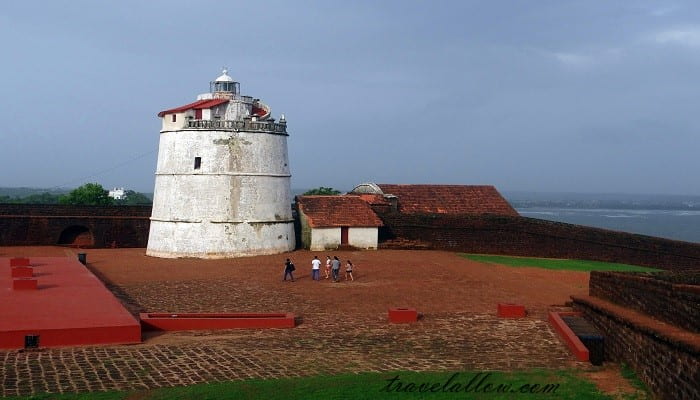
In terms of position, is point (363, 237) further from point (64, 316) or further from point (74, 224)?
point (64, 316)

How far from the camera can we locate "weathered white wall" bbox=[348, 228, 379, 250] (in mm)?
28516

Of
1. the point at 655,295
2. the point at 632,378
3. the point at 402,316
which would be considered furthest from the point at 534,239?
the point at 632,378

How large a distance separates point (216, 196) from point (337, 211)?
16.8 ft

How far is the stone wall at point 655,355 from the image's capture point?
26.1 ft

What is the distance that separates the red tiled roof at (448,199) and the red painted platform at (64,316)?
1776 centimetres

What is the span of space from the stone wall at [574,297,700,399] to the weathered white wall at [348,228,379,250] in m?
16.7

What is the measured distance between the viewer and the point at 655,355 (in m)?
9.17

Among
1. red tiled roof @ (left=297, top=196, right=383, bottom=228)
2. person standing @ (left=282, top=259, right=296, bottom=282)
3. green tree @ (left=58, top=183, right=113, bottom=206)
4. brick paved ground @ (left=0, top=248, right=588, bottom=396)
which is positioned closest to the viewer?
brick paved ground @ (left=0, top=248, right=588, bottom=396)

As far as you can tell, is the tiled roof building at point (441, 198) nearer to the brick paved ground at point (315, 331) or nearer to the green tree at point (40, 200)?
the brick paved ground at point (315, 331)

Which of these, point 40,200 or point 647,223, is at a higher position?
point 40,200

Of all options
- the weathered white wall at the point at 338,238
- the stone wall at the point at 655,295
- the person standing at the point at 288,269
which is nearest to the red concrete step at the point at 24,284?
the person standing at the point at 288,269

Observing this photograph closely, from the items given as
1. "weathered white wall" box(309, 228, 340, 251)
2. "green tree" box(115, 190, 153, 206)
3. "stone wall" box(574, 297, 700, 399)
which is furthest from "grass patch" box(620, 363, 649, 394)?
"green tree" box(115, 190, 153, 206)

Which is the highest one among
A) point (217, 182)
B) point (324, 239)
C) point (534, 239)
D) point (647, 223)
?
point (217, 182)

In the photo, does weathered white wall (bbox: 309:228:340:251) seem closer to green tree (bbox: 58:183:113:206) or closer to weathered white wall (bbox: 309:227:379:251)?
weathered white wall (bbox: 309:227:379:251)
